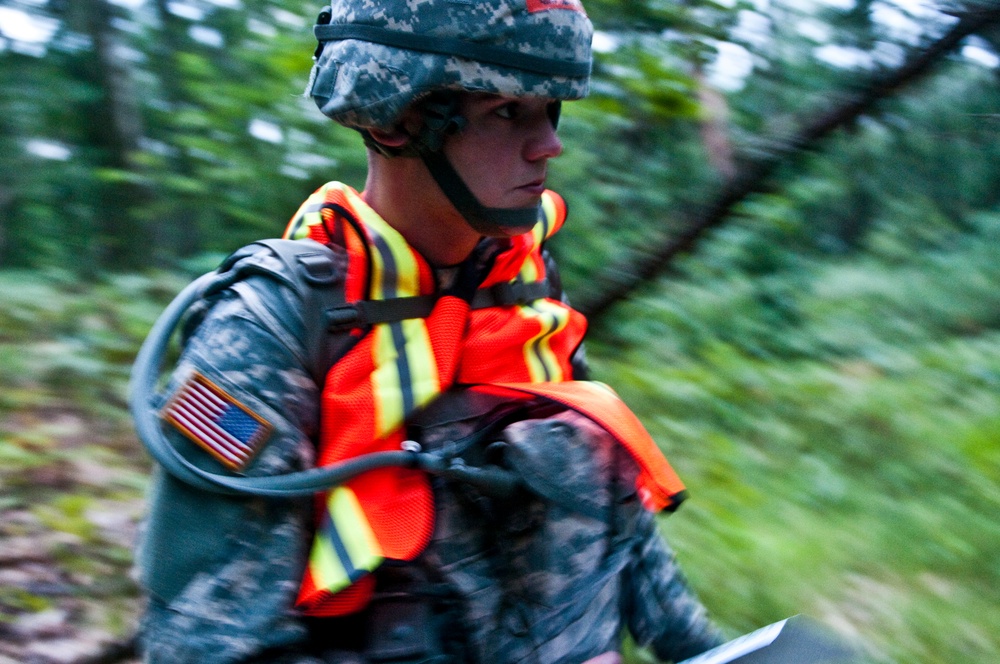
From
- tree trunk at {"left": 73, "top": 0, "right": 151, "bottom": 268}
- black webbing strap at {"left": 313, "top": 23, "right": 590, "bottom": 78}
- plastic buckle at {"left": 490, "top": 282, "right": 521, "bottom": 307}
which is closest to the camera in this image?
black webbing strap at {"left": 313, "top": 23, "right": 590, "bottom": 78}

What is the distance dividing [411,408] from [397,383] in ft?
0.16

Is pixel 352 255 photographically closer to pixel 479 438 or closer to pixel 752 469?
pixel 479 438

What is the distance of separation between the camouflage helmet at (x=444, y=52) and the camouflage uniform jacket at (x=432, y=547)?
355 mm

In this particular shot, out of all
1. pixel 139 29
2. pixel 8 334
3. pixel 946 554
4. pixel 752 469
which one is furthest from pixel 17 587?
pixel 139 29

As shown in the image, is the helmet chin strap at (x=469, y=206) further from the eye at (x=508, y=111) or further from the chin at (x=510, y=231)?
the eye at (x=508, y=111)

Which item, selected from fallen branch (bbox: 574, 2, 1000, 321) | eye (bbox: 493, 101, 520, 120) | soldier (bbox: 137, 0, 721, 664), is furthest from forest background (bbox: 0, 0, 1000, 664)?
eye (bbox: 493, 101, 520, 120)

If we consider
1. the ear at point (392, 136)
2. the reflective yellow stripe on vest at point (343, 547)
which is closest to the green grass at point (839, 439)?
the reflective yellow stripe on vest at point (343, 547)

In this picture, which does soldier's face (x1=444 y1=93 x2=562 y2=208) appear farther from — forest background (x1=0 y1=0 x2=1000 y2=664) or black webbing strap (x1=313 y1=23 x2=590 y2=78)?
forest background (x1=0 y1=0 x2=1000 y2=664)

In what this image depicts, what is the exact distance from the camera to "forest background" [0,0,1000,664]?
119 inches

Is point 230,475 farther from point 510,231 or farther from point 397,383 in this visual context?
point 510,231

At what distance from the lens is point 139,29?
231 inches

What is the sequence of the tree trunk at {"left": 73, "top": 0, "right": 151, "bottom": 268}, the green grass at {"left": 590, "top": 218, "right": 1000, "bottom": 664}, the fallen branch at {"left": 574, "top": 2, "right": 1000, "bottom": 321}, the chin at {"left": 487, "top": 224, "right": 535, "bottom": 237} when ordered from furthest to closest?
the tree trunk at {"left": 73, "top": 0, "right": 151, "bottom": 268} < the fallen branch at {"left": 574, "top": 2, "right": 1000, "bottom": 321} < the green grass at {"left": 590, "top": 218, "right": 1000, "bottom": 664} < the chin at {"left": 487, "top": 224, "right": 535, "bottom": 237}

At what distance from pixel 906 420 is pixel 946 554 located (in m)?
1.14

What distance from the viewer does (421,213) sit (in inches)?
69.5
